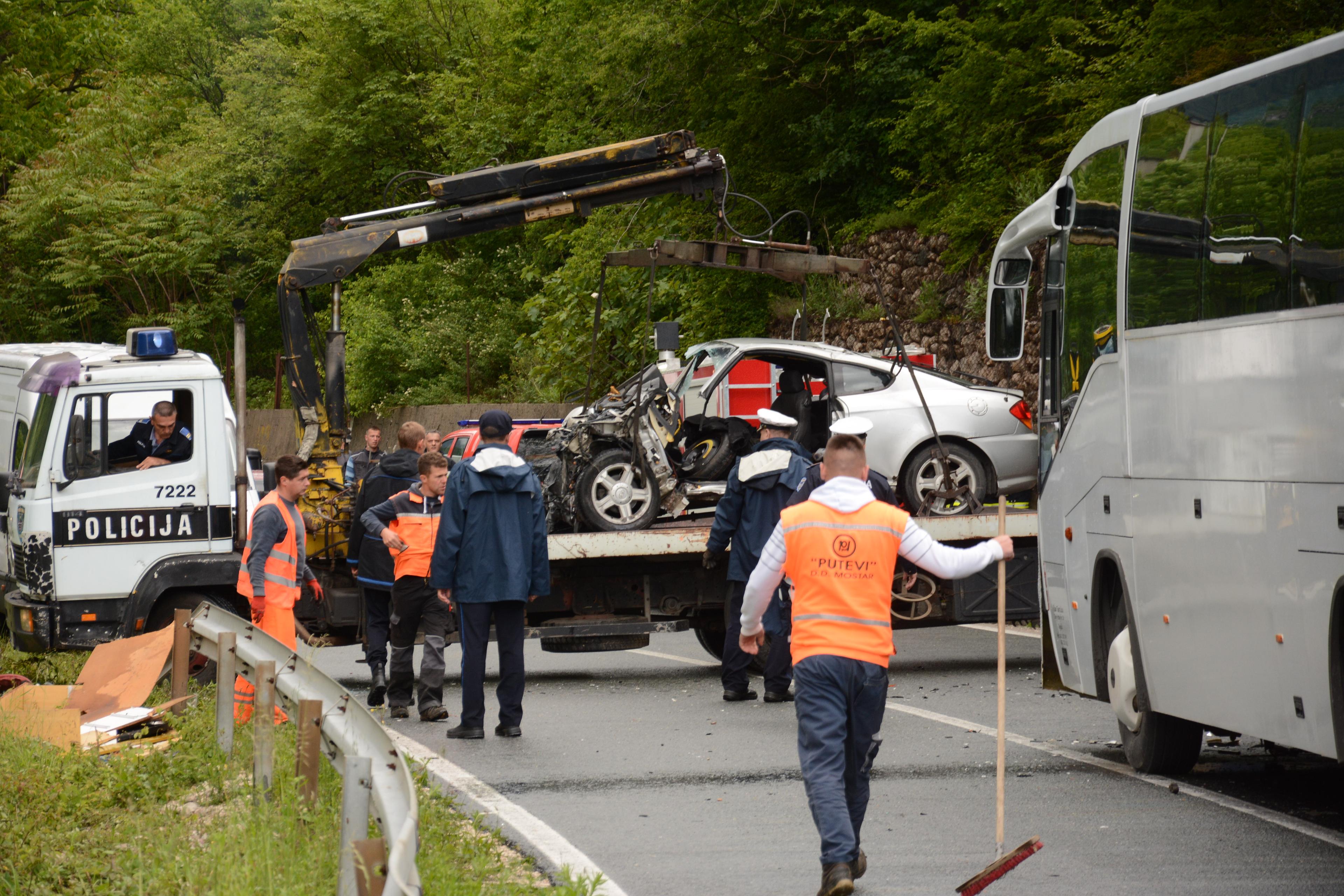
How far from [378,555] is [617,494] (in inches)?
89.5

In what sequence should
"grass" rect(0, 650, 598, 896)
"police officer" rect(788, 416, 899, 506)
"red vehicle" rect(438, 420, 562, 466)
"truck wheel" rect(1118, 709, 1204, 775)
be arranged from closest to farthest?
"grass" rect(0, 650, 598, 896) → "police officer" rect(788, 416, 899, 506) → "truck wheel" rect(1118, 709, 1204, 775) → "red vehicle" rect(438, 420, 562, 466)

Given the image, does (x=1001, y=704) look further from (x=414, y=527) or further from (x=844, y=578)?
(x=414, y=527)

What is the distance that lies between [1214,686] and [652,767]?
308cm

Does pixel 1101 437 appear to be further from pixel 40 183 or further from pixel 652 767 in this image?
pixel 40 183

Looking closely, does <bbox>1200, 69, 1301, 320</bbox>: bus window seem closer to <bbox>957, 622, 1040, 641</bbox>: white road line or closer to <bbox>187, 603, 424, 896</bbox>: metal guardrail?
<bbox>187, 603, 424, 896</bbox>: metal guardrail

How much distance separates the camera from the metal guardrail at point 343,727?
3725mm

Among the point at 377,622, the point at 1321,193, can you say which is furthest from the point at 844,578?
the point at 377,622

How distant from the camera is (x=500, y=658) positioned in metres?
9.62

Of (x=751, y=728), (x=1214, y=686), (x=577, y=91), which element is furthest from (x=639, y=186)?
(x=577, y=91)

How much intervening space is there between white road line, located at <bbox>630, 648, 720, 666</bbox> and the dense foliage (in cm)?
422

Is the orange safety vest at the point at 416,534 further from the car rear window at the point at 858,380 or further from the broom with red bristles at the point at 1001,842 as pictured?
the broom with red bristles at the point at 1001,842

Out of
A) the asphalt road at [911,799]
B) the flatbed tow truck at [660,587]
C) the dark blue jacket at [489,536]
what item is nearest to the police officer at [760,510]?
the asphalt road at [911,799]

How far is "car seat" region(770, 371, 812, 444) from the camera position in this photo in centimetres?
1364

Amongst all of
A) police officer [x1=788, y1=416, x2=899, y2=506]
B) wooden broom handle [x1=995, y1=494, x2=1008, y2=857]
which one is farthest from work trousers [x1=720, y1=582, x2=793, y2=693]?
wooden broom handle [x1=995, y1=494, x2=1008, y2=857]
